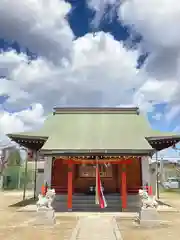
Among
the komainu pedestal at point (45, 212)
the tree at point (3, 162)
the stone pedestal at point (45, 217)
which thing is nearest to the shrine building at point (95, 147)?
the komainu pedestal at point (45, 212)

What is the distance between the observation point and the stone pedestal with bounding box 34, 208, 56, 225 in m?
11.3

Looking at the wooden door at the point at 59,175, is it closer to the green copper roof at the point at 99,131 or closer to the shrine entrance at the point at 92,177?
the shrine entrance at the point at 92,177

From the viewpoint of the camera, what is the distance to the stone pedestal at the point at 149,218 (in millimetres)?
11242

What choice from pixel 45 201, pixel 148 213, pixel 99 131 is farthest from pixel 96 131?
pixel 148 213

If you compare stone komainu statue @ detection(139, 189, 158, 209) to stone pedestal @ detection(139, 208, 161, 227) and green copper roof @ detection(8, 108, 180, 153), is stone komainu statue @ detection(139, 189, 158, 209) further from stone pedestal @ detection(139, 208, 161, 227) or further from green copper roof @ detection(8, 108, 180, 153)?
green copper roof @ detection(8, 108, 180, 153)

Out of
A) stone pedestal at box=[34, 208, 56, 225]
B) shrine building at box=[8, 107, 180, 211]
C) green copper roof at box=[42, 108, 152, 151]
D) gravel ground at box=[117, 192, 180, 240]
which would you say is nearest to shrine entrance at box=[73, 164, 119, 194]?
shrine building at box=[8, 107, 180, 211]

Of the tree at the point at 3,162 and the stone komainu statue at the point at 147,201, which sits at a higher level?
the tree at the point at 3,162

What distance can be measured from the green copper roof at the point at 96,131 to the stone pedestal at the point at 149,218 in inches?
147

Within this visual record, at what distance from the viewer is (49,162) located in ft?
57.6

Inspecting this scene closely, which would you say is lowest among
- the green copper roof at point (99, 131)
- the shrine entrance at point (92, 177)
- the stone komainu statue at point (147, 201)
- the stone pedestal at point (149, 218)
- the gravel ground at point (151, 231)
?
the gravel ground at point (151, 231)

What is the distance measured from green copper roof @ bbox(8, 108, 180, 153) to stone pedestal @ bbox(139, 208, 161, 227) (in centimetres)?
372

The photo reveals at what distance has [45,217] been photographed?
11344 mm

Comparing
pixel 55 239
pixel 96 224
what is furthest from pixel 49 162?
pixel 55 239

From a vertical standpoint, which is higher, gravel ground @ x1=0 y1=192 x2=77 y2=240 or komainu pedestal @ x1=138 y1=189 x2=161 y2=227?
komainu pedestal @ x1=138 y1=189 x2=161 y2=227
